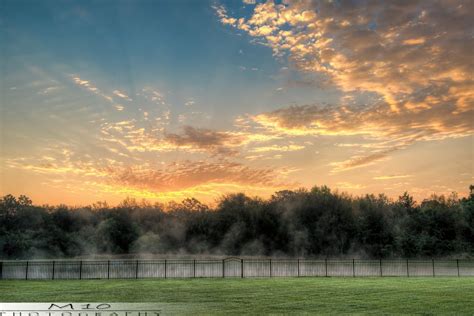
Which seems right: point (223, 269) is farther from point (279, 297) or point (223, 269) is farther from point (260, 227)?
point (260, 227)

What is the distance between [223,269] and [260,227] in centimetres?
3845

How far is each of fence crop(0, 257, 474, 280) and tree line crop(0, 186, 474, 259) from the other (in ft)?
78.7

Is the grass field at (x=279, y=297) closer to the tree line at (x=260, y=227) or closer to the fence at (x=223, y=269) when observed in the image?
the fence at (x=223, y=269)

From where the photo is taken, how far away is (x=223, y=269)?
41.4m

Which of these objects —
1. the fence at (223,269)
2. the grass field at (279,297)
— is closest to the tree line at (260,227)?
the fence at (223,269)

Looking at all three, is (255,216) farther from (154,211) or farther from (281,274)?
(281,274)

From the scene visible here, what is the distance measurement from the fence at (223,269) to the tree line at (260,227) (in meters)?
24.0

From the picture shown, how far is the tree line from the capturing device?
7094 cm

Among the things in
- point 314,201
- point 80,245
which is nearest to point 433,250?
point 314,201

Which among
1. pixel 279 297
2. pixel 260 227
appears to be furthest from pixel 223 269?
pixel 260 227

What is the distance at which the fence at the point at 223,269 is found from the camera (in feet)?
138

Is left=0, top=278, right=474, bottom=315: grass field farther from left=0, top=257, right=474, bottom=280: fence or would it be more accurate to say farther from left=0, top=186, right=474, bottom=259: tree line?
left=0, top=186, right=474, bottom=259: tree line

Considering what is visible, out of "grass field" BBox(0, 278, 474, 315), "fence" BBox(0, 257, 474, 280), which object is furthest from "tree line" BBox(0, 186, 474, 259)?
"grass field" BBox(0, 278, 474, 315)

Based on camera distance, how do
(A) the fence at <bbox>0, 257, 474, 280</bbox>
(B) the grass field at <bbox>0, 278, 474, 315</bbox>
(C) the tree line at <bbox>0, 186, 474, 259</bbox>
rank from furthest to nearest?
(C) the tree line at <bbox>0, 186, 474, 259</bbox> < (A) the fence at <bbox>0, 257, 474, 280</bbox> < (B) the grass field at <bbox>0, 278, 474, 315</bbox>
